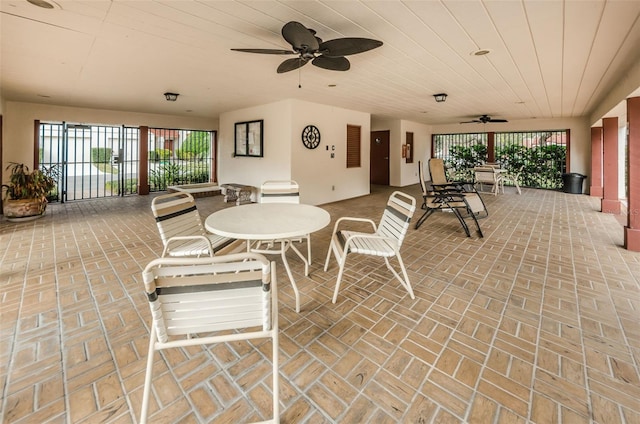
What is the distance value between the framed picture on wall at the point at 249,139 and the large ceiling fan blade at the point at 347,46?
4.74 m

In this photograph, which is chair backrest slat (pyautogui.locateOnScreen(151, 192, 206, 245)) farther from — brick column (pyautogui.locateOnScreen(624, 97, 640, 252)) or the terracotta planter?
brick column (pyautogui.locateOnScreen(624, 97, 640, 252))

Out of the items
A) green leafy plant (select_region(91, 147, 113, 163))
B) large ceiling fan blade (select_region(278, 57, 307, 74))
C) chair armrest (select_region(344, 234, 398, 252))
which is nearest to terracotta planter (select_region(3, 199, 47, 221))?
green leafy plant (select_region(91, 147, 113, 163))

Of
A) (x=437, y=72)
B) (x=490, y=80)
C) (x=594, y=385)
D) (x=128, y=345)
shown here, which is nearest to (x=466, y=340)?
(x=594, y=385)

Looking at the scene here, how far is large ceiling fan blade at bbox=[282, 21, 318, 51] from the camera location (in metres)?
2.16

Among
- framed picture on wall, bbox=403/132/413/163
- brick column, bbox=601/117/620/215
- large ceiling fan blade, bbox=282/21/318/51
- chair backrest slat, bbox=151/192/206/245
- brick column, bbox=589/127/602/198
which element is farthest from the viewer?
framed picture on wall, bbox=403/132/413/163

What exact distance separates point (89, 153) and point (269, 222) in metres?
9.00

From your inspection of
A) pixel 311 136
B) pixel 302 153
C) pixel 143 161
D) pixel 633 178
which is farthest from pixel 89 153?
pixel 633 178

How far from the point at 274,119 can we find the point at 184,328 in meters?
5.99

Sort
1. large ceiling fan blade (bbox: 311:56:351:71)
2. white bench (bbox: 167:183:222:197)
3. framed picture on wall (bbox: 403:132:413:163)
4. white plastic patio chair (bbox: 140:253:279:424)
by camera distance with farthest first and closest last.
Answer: framed picture on wall (bbox: 403:132:413:163)
white bench (bbox: 167:183:222:197)
large ceiling fan blade (bbox: 311:56:351:71)
white plastic patio chair (bbox: 140:253:279:424)

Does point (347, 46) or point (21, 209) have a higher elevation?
point (347, 46)

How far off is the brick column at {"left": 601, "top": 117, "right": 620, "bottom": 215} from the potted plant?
1103cm

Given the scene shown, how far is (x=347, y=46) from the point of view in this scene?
240cm

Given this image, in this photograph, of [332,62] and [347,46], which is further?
[332,62]

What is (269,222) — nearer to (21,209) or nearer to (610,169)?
(21,209)
